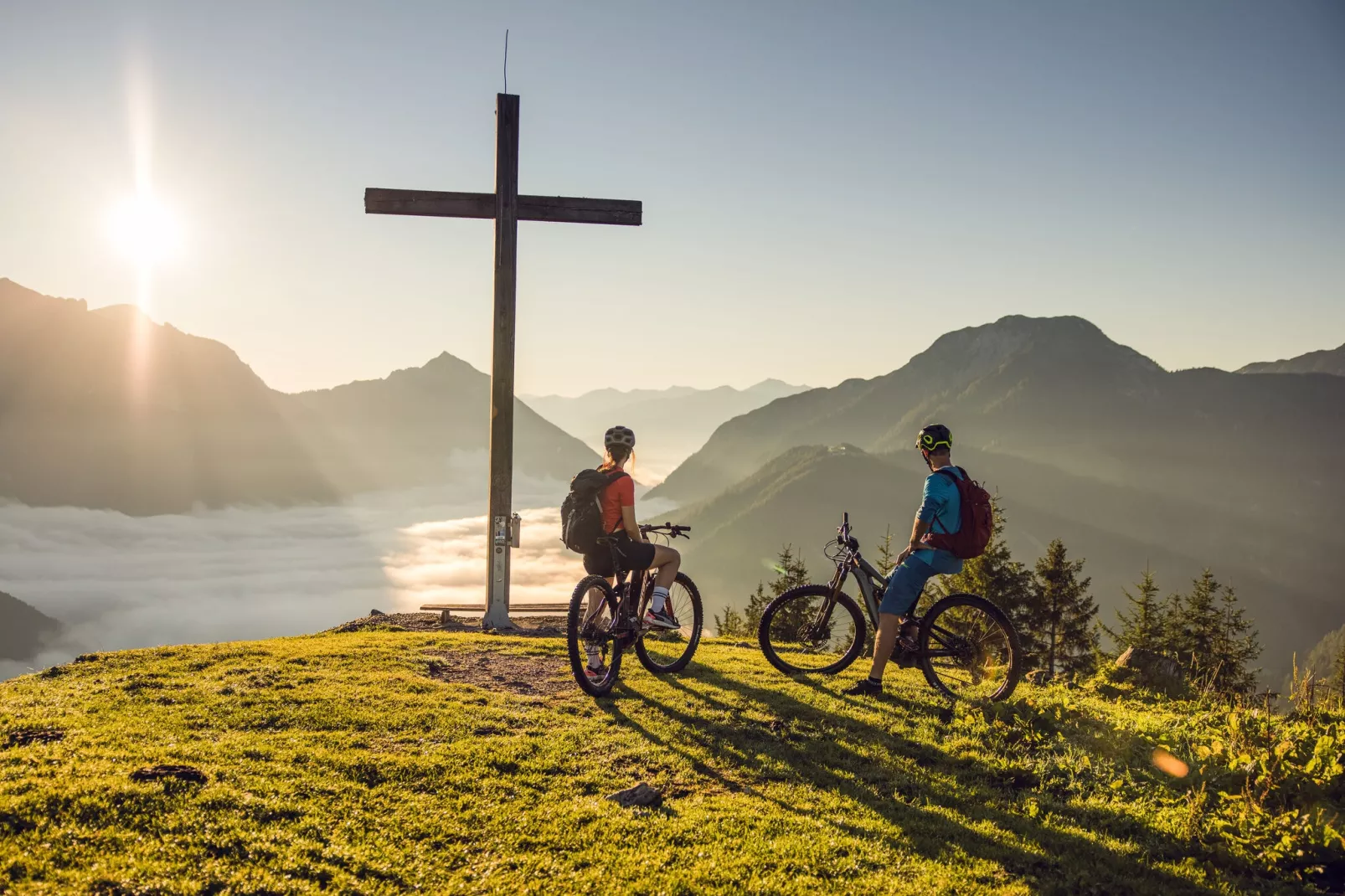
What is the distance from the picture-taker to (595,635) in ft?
27.4

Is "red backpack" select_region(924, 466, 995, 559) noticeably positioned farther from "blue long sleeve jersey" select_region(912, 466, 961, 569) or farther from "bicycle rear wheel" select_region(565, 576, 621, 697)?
"bicycle rear wheel" select_region(565, 576, 621, 697)

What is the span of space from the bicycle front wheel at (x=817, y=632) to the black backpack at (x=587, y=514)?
7.40ft

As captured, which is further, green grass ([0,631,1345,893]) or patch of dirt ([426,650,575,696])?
patch of dirt ([426,650,575,696])

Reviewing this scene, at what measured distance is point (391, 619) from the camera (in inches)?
571

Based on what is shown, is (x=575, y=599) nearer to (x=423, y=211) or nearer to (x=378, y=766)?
(x=378, y=766)

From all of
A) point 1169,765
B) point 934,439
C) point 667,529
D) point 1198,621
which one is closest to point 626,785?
point 667,529

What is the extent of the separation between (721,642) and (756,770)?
6.49m

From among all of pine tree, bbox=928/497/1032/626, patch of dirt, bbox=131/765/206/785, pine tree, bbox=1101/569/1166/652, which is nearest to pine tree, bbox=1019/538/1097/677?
pine tree, bbox=928/497/1032/626

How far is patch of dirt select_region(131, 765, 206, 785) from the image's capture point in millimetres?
4883

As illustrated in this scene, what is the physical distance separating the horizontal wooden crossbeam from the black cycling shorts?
7476 mm

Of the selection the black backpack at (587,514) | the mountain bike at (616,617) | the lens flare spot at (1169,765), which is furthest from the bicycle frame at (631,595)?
the lens flare spot at (1169,765)

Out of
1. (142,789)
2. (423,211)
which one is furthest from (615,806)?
(423,211)

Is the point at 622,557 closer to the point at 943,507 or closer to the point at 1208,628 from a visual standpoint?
the point at 943,507

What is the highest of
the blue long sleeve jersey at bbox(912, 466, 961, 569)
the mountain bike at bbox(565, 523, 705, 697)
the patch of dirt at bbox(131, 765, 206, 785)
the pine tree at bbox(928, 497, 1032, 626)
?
the blue long sleeve jersey at bbox(912, 466, 961, 569)
